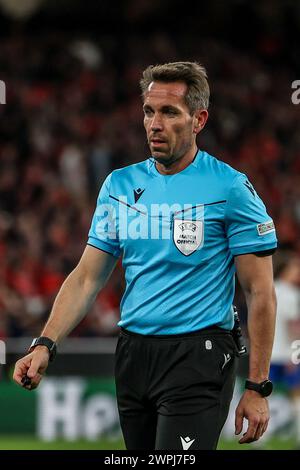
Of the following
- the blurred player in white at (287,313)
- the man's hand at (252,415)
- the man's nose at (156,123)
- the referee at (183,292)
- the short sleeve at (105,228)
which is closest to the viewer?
the man's hand at (252,415)

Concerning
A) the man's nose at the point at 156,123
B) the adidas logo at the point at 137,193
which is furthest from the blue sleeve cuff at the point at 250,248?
the man's nose at the point at 156,123

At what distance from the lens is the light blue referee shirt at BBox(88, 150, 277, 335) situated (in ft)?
16.6

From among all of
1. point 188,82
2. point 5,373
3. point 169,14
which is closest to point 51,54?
point 169,14

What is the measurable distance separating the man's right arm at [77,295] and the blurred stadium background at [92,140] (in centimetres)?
513

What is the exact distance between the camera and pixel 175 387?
16.3ft

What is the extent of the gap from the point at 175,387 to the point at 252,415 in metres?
0.34

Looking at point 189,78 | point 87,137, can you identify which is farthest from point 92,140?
point 189,78

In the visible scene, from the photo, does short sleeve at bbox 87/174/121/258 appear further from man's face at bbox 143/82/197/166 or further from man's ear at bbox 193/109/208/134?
man's ear at bbox 193/109/208/134

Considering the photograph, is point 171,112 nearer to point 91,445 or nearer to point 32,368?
point 32,368

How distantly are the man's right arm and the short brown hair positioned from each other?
2.62ft

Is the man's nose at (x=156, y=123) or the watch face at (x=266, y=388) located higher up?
Answer: the man's nose at (x=156, y=123)

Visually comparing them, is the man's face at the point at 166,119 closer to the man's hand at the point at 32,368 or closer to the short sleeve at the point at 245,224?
the short sleeve at the point at 245,224

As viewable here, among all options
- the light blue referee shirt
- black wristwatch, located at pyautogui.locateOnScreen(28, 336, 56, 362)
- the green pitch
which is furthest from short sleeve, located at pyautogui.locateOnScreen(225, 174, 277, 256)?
the green pitch

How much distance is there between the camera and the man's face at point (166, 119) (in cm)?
511
